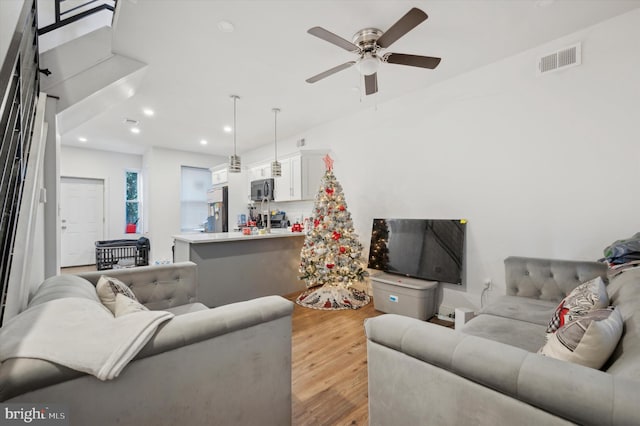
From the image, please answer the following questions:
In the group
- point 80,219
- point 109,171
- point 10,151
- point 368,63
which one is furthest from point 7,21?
point 80,219

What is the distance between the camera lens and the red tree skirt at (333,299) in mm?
3668

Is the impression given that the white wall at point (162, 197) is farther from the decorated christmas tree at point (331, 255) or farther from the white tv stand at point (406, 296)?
the white tv stand at point (406, 296)

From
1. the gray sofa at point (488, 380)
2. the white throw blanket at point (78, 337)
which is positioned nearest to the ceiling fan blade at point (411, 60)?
the gray sofa at point (488, 380)

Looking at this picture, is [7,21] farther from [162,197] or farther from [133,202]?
[133,202]

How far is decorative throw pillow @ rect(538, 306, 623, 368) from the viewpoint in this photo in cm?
100

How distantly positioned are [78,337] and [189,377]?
17.0 inches

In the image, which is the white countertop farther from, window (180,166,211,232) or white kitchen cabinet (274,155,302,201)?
window (180,166,211,232)

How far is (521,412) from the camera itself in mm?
880

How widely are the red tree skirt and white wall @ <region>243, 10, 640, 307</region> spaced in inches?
43.8

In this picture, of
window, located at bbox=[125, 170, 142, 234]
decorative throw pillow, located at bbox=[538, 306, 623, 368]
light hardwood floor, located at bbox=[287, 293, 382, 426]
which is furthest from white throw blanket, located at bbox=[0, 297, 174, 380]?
window, located at bbox=[125, 170, 142, 234]

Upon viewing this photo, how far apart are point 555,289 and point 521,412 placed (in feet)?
6.78

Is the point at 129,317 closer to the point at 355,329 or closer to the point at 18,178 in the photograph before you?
the point at 18,178

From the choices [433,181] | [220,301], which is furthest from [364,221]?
[220,301]

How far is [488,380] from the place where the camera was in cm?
94
